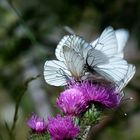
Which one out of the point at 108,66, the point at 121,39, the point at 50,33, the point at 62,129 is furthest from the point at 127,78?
the point at 50,33

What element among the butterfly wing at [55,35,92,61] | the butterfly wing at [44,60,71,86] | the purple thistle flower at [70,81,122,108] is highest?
the butterfly wing at [55,35,92,61]

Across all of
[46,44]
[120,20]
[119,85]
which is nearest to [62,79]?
[119,85]

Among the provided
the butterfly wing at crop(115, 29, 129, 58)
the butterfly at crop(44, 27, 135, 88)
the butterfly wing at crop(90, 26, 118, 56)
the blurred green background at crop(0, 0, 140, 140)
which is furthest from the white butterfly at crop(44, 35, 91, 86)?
the blurred green background at crop(0, 0, 140, 140)

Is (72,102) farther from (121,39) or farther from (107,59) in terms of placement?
(121,39)

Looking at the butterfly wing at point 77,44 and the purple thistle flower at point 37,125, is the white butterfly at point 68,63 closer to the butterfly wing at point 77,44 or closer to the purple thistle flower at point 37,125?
the butterfly wing at point 77,44

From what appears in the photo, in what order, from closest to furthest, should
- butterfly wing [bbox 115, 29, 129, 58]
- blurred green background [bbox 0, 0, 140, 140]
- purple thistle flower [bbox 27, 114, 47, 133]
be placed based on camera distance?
purple thistle flower [bbox 27, 114, 47, 133] → butterfly wing [bbox 115, 29, 129, 58] → blurred green background [bbox 0, 0, 140, 140]

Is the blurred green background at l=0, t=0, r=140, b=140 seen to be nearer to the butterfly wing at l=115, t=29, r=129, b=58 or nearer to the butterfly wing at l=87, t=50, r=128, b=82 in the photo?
the butterfly wing at l=115, t=29, r=129, b=58
